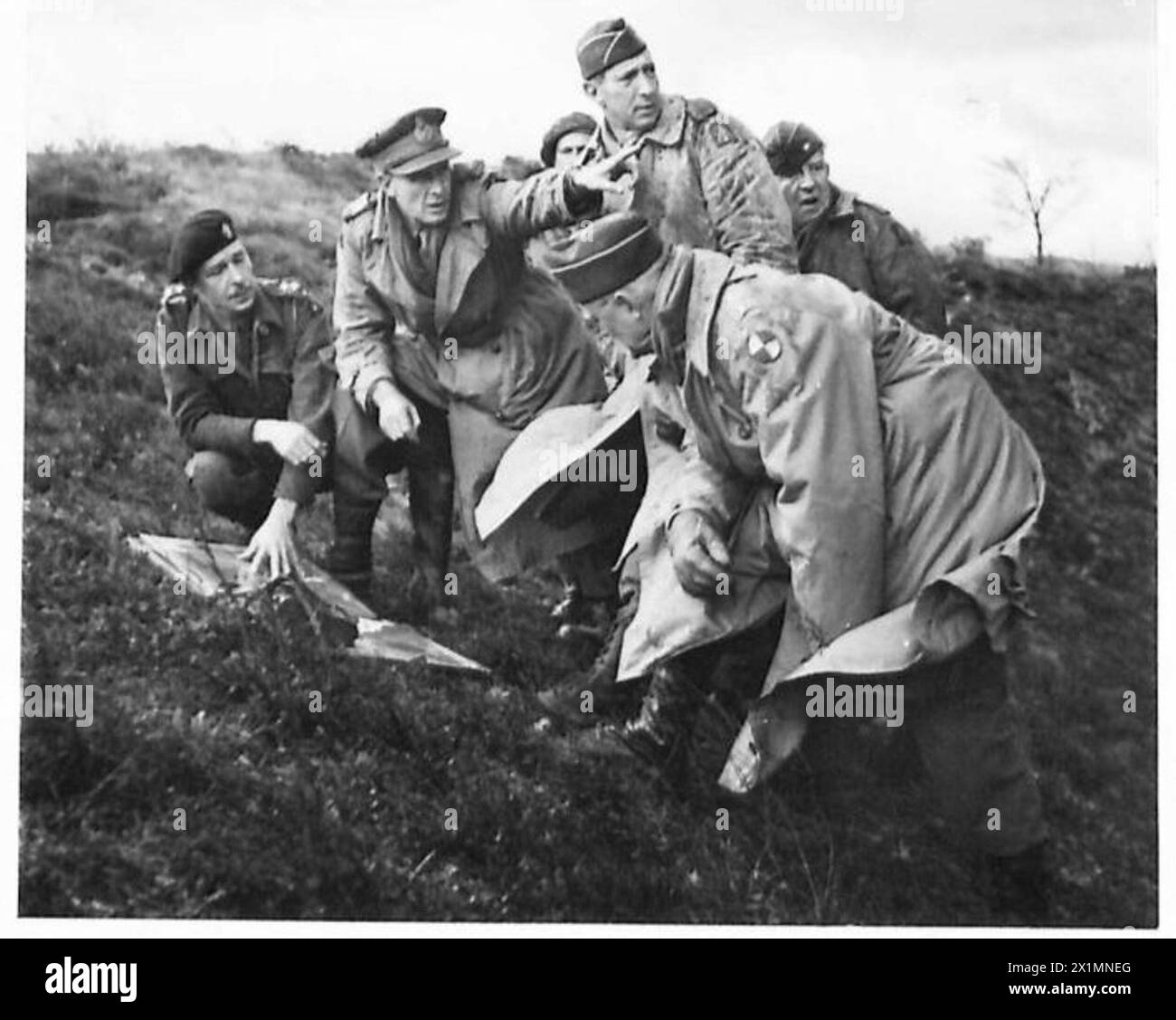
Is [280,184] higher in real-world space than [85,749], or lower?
higher

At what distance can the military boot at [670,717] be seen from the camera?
11.4 metres

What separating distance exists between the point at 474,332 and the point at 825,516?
69.2 inches

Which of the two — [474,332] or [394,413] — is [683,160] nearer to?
[474,332]

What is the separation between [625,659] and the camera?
11547 mm

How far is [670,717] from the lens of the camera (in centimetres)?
1146

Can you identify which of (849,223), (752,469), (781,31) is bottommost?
(752,469)

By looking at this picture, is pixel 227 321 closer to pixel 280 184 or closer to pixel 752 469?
pixel 280 184

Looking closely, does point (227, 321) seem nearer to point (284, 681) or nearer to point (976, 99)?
point (284, 681)

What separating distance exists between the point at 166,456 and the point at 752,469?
250 cm

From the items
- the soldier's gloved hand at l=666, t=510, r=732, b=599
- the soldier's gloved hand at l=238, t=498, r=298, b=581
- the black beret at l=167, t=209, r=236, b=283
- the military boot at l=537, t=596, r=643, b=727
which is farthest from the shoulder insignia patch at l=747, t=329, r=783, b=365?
the black beret at l=167, t=209, r=236, b=283

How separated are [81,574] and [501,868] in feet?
7.03

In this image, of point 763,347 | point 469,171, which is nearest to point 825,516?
point 763,347

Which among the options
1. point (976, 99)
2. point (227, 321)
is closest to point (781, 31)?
point (976, 99)

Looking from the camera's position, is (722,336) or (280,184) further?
(280,184)
